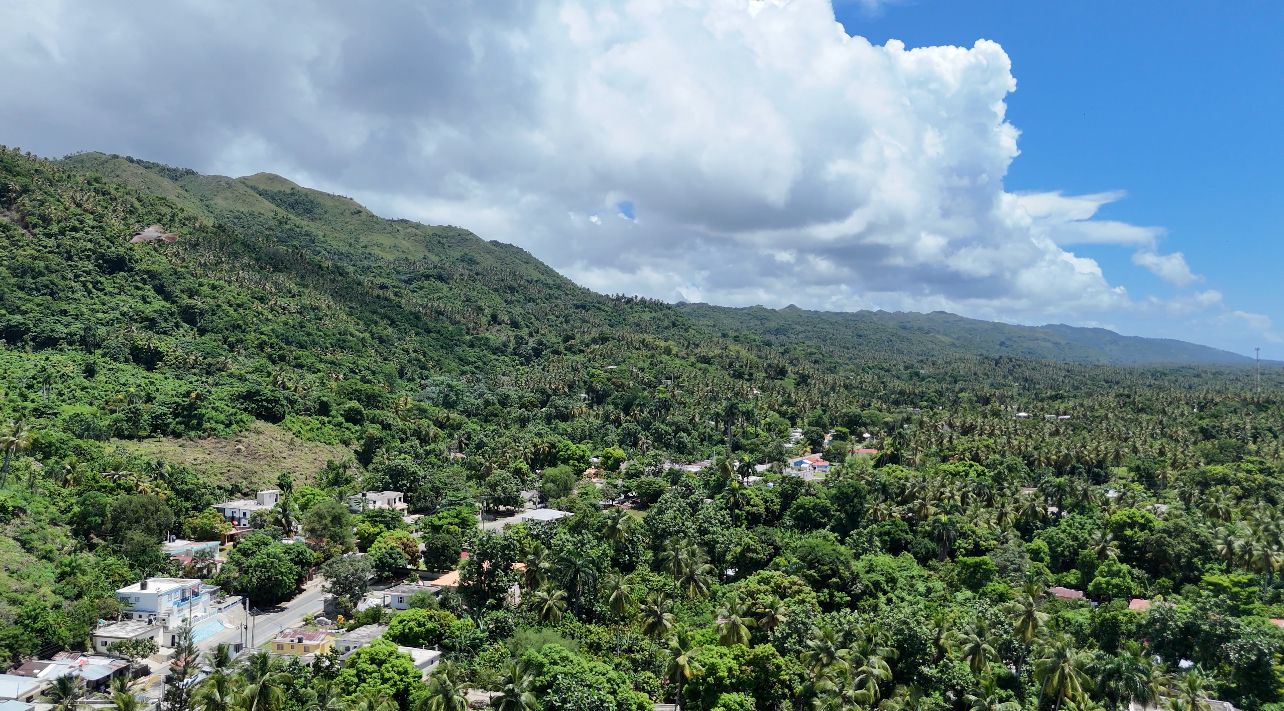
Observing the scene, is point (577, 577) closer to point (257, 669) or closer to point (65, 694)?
point (257, 669)

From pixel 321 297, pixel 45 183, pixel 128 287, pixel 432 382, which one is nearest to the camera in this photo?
pixel 128 287

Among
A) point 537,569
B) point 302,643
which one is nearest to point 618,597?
point 537,569

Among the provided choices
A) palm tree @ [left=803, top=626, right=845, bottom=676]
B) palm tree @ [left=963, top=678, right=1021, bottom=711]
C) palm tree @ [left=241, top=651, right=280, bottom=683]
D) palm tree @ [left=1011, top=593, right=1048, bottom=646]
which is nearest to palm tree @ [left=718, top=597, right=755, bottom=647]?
palm tree @ [left=803, top=626, right=845, bottom=676]

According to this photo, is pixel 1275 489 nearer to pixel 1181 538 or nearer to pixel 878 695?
pixel 1181 538

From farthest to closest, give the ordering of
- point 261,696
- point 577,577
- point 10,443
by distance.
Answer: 1. point 10,443
2. point 577,577
3. point 261,696

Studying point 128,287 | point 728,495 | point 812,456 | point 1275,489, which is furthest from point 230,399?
point 1275,489

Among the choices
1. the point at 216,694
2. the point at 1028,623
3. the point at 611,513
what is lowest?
the point at 216,694

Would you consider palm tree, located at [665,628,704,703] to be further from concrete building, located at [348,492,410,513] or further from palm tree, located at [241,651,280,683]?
concrete building, located at [348,492,410,513]
